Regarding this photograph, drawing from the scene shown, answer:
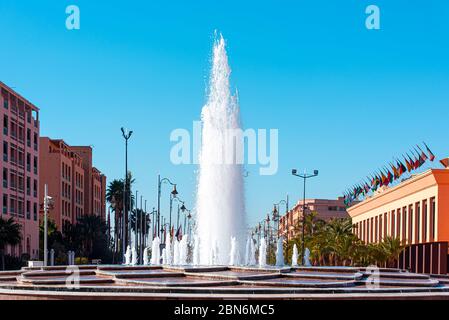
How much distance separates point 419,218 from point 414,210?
1010 mm

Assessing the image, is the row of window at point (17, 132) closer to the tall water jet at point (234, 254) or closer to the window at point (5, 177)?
the window at point (5, 177)

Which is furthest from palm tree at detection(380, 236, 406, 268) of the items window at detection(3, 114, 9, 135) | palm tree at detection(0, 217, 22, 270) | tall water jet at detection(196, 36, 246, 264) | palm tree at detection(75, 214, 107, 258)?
palm tree at detection(75, 214, 107, 258)

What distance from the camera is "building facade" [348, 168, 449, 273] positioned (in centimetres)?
5266

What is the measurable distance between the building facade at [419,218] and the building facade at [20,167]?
33.8m

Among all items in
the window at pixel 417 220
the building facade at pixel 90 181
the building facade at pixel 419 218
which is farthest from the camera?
the building facade at pixel 90 181

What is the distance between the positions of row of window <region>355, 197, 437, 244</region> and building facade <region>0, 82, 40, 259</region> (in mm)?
34060

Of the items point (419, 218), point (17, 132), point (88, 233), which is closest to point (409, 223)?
point (419, 218)

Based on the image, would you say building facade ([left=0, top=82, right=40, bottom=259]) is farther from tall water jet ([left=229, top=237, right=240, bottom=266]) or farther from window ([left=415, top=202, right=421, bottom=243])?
tall water jet ([left=229, top=237, right=240, bottom=266])

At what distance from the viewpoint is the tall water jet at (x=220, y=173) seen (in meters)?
41.5

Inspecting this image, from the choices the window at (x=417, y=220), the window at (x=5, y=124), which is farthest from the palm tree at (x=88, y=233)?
the window at (x=417, y=220)

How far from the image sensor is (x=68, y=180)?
102688 mm

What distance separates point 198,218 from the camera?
41906mm

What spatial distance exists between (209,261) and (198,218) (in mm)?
3375
